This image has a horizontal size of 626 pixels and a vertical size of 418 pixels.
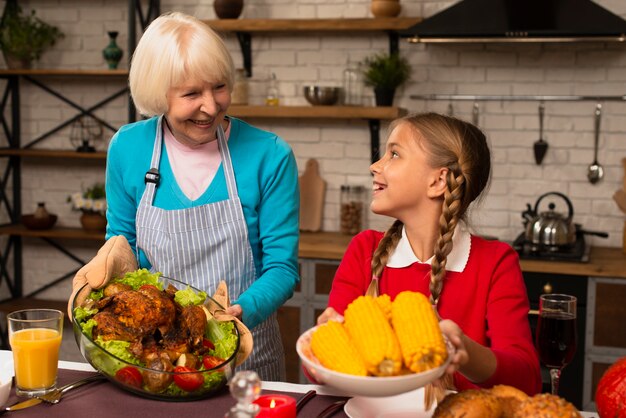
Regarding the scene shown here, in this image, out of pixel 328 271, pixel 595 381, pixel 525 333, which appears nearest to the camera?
pixel 525 333

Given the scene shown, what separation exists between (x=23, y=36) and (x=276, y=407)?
146 inches

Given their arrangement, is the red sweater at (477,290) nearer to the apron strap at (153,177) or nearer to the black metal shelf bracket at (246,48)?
the apron strap at (153,177)

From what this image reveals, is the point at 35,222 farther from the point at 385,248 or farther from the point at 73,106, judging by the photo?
the point at 385,248

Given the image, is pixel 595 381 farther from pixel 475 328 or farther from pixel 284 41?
pixel 284 41

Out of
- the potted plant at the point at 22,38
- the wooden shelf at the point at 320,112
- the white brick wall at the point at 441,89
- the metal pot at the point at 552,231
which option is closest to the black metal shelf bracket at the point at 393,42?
the white brick wall at the point at 441,89

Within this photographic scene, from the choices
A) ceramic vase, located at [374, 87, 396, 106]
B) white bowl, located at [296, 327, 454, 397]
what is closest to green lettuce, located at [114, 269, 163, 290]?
white bowl, located at [296, 327, 454, 397]

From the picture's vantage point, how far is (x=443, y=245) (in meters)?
1.83

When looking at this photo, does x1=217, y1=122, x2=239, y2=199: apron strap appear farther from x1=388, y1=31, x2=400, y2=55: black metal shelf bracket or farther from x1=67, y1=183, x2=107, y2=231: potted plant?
x1=67, y1=183, x2=107, y2=231: potted plant

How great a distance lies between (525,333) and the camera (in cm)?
180

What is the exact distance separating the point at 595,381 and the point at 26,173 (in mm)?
3348

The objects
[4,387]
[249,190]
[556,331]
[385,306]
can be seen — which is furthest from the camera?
[249,190]

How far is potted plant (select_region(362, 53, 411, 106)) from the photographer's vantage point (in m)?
4.14

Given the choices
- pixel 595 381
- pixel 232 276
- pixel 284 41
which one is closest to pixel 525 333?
pixel 232 276

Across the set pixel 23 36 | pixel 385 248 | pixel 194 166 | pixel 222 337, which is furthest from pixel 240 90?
pixel 222 337
